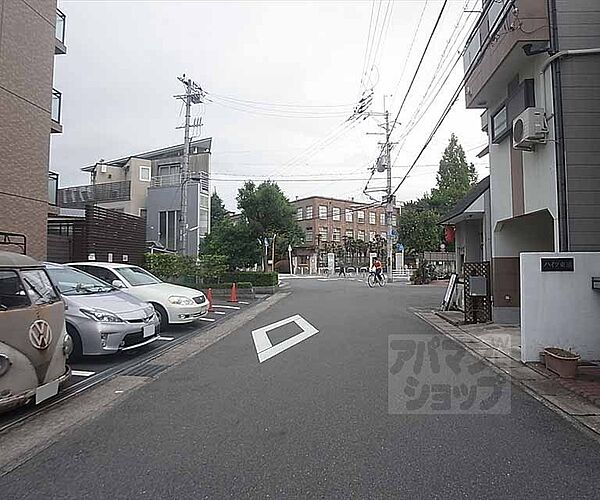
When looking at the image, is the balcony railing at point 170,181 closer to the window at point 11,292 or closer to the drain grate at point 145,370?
the drain grate at point 145,370

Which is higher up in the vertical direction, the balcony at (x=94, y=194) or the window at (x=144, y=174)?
the window at (x=144, y=174)

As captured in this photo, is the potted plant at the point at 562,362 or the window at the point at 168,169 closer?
the potted plant at the point at 562,362

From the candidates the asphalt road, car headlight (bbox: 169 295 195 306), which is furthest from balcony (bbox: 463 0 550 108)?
car headlight (bbox: 169 295 195 306)

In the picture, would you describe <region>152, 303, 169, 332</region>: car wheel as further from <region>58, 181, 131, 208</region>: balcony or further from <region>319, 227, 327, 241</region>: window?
<region>319, 227, 327, 241</region>: window

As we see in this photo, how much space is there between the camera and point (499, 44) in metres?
9.47

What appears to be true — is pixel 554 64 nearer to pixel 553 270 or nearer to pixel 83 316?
pixel 553 270

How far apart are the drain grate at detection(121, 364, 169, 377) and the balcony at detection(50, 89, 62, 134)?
40.1ft

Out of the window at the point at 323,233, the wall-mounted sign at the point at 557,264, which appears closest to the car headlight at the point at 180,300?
the wall-mounted sign at the point at 557,264

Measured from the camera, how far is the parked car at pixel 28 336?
15.7ft

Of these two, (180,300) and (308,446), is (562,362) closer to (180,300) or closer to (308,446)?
(308,446)

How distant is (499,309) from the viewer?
1151 centimetres

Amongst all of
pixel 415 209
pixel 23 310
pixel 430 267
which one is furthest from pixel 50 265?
pixel 415 209

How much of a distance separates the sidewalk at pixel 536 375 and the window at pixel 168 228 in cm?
2441

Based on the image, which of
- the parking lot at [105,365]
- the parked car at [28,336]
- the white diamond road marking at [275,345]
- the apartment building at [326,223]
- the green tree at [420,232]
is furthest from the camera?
the apartment building at [326,223]
